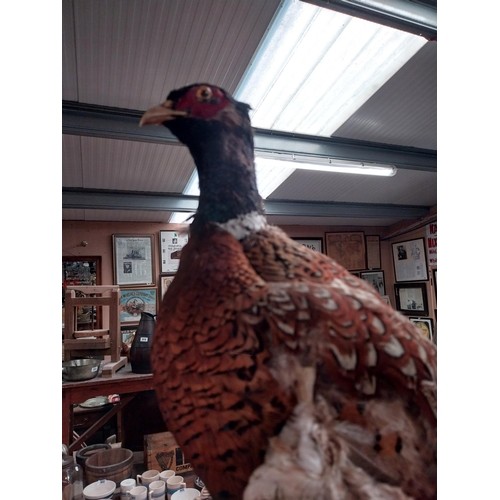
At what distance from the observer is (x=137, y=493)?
77cm

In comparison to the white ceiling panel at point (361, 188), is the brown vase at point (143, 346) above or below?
below

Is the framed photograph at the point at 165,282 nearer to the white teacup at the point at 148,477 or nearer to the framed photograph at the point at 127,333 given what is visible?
the framed photograph at the point at 127,333

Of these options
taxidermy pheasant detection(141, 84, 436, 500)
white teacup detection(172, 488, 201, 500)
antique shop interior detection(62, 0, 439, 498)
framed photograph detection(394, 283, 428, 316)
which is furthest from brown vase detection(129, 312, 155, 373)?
framed photograph detection(394, 283, 428, 316)

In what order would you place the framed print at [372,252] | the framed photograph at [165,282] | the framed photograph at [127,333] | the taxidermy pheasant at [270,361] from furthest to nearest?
the framed photograph at [127,333] < the framed print at [372,252] < the framed photograph at [165,282] < the taxidermy pheasant at [270,361]

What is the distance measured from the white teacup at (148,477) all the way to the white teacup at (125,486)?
17 mm

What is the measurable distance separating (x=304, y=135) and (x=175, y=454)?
0.75m

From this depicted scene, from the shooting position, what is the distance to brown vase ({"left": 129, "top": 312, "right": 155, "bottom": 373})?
0.65m

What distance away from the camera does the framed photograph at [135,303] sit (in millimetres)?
702

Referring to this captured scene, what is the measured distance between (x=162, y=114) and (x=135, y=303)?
0.39 m

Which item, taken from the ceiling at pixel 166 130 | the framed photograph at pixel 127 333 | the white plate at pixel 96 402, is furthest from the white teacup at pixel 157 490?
the ceiling at pixel 166 130
